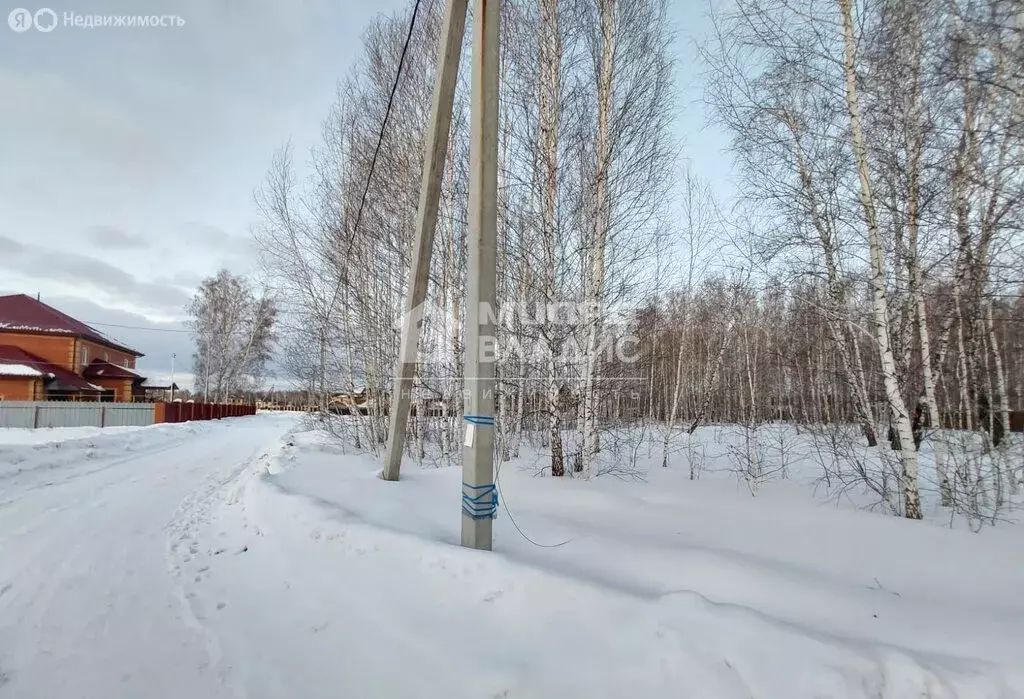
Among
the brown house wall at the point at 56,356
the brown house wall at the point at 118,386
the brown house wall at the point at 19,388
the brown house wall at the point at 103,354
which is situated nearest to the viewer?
the brown house wall at the point at 19,388

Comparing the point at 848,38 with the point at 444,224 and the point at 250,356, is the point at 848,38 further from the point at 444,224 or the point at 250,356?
the point at 250,356

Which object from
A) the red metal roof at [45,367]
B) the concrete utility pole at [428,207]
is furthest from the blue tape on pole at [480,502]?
the red metal roof at [45,367]

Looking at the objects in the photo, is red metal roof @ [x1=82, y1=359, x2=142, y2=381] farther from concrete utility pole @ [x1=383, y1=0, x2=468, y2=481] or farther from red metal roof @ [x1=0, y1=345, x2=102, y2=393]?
concrete utility pole @ [x1=383, y1=0, x2=468, y2=481]

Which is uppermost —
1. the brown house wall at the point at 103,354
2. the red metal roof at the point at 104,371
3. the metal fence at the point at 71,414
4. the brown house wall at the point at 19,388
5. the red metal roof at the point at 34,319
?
the red metal roof at the point at 34,319

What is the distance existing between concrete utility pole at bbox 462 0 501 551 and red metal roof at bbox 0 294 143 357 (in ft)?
121

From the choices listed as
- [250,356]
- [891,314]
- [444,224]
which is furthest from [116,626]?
[250,356]

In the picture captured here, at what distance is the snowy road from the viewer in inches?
85.4

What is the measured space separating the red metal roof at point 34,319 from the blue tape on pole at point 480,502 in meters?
37.1

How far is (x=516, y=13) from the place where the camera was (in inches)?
292

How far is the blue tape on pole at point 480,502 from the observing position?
130 inches

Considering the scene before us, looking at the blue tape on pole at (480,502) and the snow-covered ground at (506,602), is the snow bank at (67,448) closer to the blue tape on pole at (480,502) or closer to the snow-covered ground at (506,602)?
the snow-covered ground at (506,602)

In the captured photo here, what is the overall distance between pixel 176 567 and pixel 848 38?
8335 mm

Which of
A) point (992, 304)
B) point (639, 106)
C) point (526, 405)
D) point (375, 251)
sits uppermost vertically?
point (639, 106)

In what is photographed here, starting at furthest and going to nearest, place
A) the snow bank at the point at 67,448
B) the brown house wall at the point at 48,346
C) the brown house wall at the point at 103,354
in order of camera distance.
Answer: the brown house wall at the point at 103,354, the brown house wall at the point at 48,346, the snow bank at the point at 67,448
